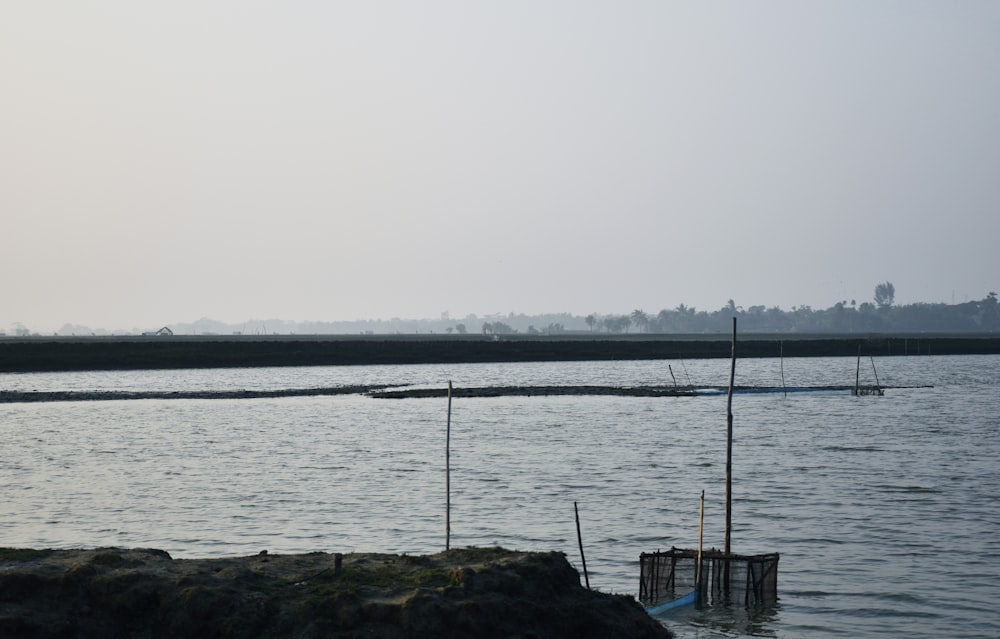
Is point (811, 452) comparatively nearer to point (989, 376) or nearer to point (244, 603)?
point (244, 603)

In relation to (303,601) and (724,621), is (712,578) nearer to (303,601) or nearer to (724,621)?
(724,621)

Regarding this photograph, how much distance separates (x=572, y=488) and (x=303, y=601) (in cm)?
2265

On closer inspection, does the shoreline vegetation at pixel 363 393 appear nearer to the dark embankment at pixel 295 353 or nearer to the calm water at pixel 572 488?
the calm water at pixel 572 488

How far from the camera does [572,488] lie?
128 feet

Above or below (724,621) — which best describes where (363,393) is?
above

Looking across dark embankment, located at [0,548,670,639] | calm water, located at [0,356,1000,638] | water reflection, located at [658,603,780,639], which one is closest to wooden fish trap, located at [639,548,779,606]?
water reflection, located at [658,603,780,639]

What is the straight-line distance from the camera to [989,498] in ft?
124

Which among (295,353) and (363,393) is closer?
(363,393)

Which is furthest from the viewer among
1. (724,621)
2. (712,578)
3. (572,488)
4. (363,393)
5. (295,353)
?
(295,353)

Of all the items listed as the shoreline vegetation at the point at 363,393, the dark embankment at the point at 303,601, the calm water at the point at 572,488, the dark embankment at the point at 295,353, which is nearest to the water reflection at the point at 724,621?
the calm water at the point at 572,488

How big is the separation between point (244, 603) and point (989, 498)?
2952 cm

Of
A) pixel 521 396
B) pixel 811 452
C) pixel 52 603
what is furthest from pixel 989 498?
pixel 521 396

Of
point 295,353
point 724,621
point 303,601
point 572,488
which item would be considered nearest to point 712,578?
point 724,621

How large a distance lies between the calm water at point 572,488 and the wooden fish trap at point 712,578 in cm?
48
